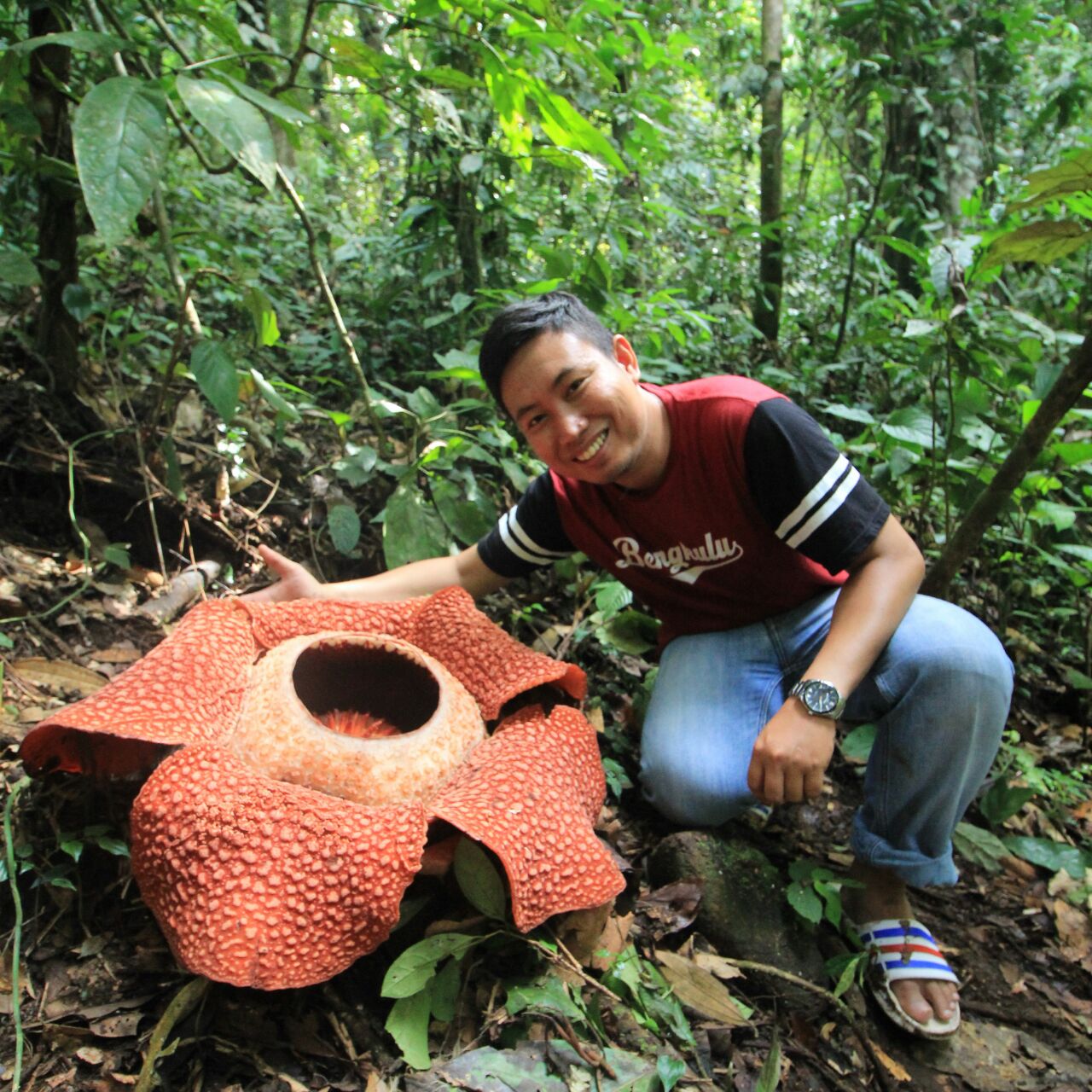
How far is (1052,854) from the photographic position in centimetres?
262

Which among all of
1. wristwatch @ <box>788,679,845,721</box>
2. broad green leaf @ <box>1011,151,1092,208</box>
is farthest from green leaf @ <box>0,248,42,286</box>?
broad green leaf @ <box>1011,151,1092,208</box>

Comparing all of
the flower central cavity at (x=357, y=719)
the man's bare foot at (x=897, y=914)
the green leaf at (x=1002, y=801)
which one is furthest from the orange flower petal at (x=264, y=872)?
the green leaf at (x=1002, y=801)

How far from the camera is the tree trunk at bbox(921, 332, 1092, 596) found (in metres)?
2.25

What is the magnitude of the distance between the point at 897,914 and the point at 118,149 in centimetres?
239

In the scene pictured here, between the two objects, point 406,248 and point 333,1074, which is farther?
point 406,248

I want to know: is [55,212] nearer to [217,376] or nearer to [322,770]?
[217,376]

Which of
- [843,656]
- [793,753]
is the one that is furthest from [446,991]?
[843,656]

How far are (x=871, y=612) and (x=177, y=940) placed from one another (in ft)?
5.12

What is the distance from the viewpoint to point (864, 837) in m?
2.28

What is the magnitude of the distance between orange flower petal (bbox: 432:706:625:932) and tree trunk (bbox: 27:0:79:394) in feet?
6.32

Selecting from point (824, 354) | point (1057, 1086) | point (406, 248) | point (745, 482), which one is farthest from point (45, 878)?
point (824, 354)

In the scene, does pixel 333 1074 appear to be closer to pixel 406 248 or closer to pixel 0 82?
pixel 0 82

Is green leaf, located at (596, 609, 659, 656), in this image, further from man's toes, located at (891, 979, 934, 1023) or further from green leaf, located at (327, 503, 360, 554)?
man's toes, located at (891, 979, 934, 1023)

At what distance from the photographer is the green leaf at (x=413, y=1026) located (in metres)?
1.49
